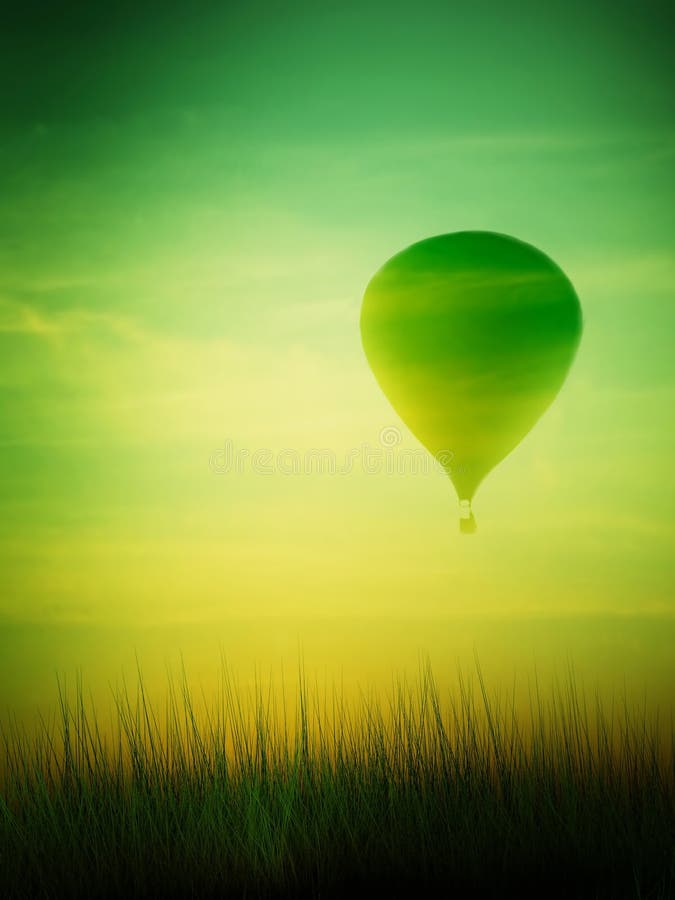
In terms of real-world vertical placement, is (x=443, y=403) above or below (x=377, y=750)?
above

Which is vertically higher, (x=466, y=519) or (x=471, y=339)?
(x=471, y=339)

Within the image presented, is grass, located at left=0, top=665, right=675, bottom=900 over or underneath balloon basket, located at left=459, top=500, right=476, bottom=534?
underneath

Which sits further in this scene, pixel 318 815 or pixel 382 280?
pixel 382 280

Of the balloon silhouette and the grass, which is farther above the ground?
the balloon silhouette

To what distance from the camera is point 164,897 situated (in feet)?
14.3

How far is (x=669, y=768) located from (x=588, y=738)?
430 mm

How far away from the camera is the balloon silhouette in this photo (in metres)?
6.23

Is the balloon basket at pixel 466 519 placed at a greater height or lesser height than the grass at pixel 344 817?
greater

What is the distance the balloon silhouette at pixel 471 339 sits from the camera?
6.23 meters

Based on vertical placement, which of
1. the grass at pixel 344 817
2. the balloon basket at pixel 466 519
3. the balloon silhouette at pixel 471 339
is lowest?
the grass at pixel 344 817

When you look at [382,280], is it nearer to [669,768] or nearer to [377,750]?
[377,750]

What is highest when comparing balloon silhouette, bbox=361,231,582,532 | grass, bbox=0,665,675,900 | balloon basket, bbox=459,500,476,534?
balloon silhouette, bbox=361,231,582,532

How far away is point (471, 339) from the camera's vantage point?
6309 mm

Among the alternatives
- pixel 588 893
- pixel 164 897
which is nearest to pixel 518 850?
pixel 588 893
